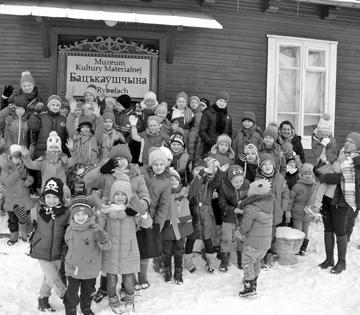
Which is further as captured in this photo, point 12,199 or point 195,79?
point 195,79

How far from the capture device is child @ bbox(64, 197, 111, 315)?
4027 millimetres

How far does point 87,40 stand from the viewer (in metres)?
7.84

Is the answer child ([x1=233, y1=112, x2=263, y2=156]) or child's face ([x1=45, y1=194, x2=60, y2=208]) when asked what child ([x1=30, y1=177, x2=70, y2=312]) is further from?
child ([x1=233, y1=112, x2=263, y2=156])

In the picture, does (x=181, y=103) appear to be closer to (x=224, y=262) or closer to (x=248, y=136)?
(x=248, y=136)

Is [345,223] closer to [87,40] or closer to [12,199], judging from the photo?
[12,199]

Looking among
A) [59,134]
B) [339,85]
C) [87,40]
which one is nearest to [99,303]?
[59,134]

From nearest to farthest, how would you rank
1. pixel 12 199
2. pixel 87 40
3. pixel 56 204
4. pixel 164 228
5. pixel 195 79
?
pixel 56 204 < pixel 164 228 < pixel 12 199 < pixel 87 40 < pixel 195 79

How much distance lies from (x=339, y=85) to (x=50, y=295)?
23.2 ft

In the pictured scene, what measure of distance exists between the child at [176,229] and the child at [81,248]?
106cm

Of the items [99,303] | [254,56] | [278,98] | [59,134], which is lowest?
[99,303]

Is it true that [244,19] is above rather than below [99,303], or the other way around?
above

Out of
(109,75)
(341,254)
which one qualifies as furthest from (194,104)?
(341,254)

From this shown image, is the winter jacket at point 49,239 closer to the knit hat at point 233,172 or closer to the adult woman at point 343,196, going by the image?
the knit hat at point 233,172

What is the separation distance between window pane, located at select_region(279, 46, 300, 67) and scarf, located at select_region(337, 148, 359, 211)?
3.93 meters
